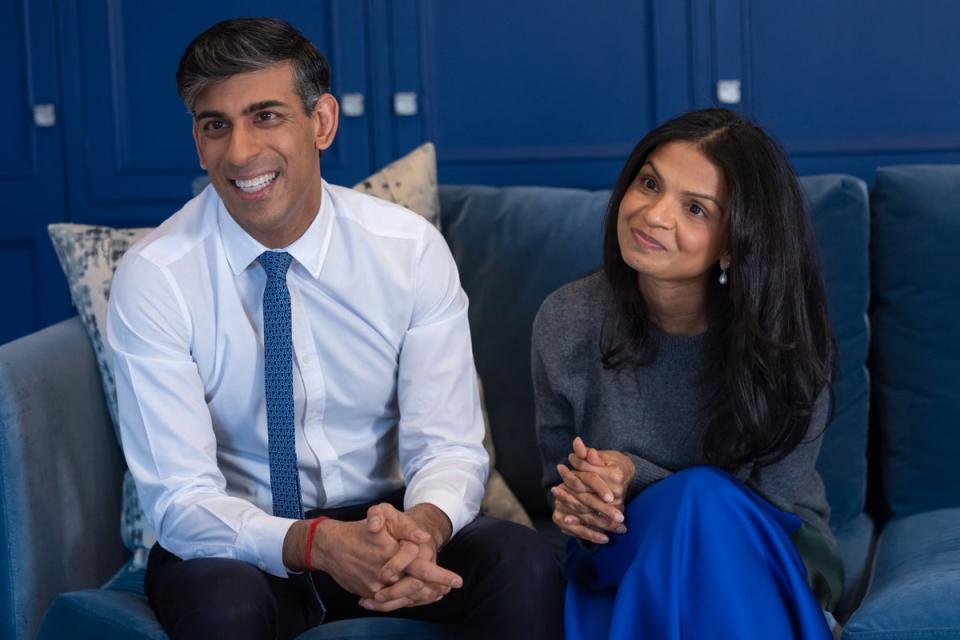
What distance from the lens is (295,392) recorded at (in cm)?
176

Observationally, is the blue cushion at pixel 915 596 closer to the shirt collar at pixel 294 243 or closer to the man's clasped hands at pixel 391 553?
the man's clasped hands at pixel 391 553

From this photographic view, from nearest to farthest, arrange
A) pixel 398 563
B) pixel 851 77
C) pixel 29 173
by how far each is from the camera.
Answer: pixel 398 563 < pixel 851 77 < pixel 29 173

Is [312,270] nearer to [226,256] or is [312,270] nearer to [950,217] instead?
[226,256]

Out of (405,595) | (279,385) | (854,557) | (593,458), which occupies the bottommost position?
(854,557)

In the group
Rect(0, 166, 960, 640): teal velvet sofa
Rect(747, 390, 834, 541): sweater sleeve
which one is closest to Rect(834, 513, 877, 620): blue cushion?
Rect(0, 166, 960, 640): teal velvet sofa

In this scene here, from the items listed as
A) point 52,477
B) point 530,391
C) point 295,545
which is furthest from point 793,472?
point 52,477

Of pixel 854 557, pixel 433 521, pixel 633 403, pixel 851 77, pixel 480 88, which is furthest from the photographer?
pixel 480 88

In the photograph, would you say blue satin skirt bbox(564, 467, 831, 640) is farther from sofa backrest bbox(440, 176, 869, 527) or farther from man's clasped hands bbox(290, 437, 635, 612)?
sofa backrest bbox(440, 176, 869, 527)

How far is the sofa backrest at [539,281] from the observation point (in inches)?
80.4

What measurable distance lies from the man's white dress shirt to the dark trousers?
52 mm

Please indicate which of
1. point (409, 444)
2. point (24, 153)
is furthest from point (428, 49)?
point (409, 444)

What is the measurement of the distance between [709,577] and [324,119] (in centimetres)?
78

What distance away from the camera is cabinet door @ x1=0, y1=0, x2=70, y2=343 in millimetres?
3041

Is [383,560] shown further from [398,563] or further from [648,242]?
[648,242]
